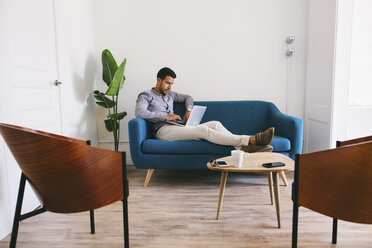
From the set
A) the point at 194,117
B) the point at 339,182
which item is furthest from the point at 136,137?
the point at 339,182

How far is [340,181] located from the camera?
102 cm

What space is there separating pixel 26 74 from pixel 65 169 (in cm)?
117

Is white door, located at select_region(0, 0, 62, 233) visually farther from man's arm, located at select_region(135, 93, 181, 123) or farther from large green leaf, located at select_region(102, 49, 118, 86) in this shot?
man's arm, located at select_region(135, 93, 181, 123)

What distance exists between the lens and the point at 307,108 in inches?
124

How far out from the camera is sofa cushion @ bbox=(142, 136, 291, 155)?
239cm

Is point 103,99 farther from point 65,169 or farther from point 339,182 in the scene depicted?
point 339,182

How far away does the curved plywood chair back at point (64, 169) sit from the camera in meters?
1.07

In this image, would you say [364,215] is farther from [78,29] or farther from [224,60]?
[78,29]

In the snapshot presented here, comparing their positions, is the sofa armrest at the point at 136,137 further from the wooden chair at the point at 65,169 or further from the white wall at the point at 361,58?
the white wall at the point at 361,58

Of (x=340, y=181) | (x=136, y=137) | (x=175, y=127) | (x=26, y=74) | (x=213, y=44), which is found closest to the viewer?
(x=340, y=181)

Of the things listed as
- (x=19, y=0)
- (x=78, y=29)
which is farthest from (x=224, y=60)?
(x=19, y=0)

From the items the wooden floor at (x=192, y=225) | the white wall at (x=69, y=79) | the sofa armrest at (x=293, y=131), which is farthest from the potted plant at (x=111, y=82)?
the sofa armrest at (x=293, y=131)

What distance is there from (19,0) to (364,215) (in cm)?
242

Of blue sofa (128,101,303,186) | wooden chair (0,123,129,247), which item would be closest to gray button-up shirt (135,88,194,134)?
blue sofa (128,101,303,186)
